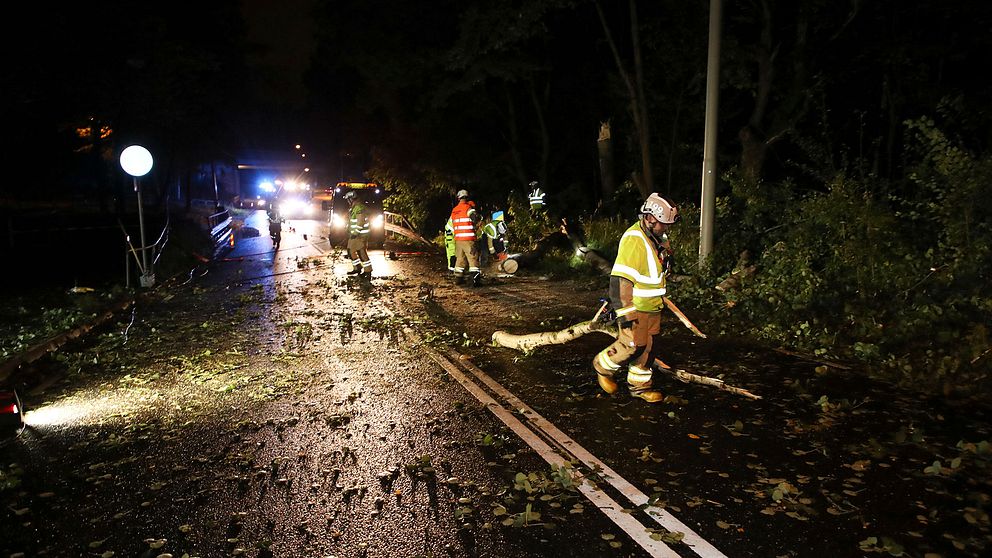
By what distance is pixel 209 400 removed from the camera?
6656 mm

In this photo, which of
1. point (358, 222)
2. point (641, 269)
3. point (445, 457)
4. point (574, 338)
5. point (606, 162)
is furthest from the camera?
point (606, 162)

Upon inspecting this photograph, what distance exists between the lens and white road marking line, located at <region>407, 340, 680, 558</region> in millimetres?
3747

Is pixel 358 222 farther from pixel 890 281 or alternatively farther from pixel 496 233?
pixel 890 281

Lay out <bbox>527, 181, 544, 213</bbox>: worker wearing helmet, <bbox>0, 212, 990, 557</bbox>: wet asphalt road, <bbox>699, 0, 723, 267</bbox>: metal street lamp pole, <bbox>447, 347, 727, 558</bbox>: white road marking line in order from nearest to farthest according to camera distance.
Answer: <bbox>447, 347, 727, 558</bbox>: white road marking line → <bbox>0, 212, 990, 557</bbox>: wet asphalt road → <bbox>699, 0, 723, 267</bbox>: metal street lamp pole → <bbox>527, 181, 544, 213</bbox>: worker wearing helmet

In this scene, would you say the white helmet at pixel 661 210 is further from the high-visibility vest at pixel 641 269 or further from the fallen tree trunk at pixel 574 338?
the fallen tree trunk at pixel 574 338

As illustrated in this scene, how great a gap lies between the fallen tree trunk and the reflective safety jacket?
7376mm

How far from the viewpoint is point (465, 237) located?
13859 millimetres

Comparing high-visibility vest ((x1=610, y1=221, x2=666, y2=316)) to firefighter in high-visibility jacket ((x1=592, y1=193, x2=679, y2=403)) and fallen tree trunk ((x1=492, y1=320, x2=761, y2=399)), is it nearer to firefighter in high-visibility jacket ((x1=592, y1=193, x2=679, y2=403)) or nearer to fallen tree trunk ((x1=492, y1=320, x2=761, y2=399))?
firefighter in high-visibility jacket ((x1=592, y1=193, x2=679, y2=403))

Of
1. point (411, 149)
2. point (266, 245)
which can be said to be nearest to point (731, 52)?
point (411, 149)

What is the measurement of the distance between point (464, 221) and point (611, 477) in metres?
9.60

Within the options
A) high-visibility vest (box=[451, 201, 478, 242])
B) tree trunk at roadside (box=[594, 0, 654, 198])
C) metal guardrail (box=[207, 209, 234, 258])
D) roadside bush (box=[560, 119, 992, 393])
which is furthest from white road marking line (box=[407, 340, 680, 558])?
metal guardrail (box=[207, 209, 234, 258])

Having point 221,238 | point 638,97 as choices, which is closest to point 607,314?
point 638,97

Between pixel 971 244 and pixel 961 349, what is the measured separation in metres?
1.66

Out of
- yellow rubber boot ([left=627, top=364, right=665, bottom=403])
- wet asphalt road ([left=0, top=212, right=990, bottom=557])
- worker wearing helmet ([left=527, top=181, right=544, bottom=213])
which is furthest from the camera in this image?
worker wearing helmet ([left=527, top=181, right=544, bottom=213])
